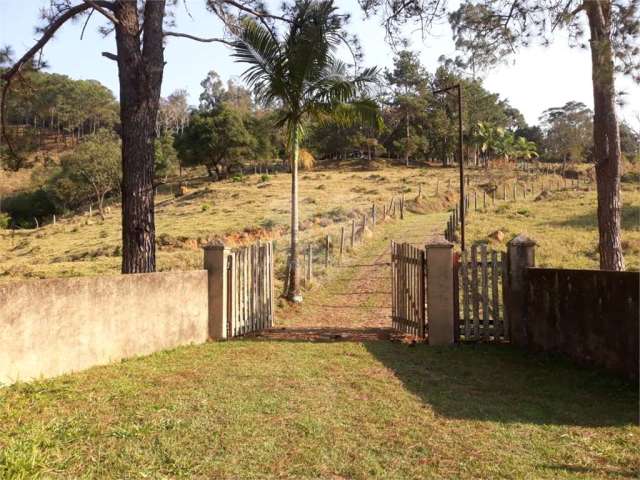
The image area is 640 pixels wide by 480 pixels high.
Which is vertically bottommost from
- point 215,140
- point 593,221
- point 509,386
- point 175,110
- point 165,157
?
point 509,386

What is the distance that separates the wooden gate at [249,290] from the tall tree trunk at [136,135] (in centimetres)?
137

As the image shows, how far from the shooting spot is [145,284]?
7594 mm

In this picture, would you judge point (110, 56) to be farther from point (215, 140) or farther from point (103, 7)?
point (215, 140)

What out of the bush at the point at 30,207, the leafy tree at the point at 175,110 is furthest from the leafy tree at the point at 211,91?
Result: the bush at the point at 30,207

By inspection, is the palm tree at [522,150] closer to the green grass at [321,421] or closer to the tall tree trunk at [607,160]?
the tall tree trunk at [607,160]

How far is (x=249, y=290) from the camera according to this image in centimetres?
969

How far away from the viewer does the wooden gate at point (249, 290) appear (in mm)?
9109

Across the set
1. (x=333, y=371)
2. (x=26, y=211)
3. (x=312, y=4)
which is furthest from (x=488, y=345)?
(x=26, y=211)

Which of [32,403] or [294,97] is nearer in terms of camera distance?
[32,403]

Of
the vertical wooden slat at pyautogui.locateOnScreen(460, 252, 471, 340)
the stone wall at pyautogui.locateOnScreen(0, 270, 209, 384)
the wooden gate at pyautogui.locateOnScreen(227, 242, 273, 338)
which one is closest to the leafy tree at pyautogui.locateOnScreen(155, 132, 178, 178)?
the wooden gate at pyautogui.locateOnScreen(227, 242, 273, 338)

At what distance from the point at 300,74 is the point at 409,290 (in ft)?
17.6

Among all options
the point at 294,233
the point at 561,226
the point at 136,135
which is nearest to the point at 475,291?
the point at 294,233

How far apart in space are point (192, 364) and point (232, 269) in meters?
2.32

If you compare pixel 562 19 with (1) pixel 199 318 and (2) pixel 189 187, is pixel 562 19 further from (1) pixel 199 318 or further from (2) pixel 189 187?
(2) pixel 189 187
